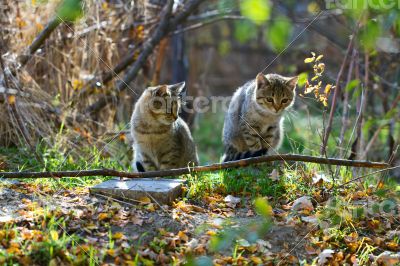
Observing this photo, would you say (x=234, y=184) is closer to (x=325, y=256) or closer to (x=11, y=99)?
(x=325, y=256)

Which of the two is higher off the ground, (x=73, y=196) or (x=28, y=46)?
(x=28, y=46)

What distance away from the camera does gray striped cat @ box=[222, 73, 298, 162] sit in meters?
5.10

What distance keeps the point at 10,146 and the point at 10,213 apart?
2248mm

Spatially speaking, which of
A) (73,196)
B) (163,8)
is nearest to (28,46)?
(163,8)

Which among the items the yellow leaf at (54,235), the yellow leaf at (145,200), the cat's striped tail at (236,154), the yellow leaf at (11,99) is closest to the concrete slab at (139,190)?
the yellow leaf at (145,200)

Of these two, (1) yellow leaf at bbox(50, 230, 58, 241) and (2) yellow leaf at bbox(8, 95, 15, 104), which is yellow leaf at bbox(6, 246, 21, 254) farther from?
(2) yellow leaf at bbox(8, 95, 15, 104)

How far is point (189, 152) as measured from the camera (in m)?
5.00

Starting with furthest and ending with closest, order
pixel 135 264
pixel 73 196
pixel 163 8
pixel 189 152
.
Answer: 1. pixel 163 8
2. pixel 189 152
3. pixel 73 196
4. pixel 135 264

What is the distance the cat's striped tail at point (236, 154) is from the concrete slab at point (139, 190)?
4.88ft

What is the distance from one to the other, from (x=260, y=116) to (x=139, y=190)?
78.5 inches

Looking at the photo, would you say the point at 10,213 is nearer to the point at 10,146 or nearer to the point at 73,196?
the point at 73,196

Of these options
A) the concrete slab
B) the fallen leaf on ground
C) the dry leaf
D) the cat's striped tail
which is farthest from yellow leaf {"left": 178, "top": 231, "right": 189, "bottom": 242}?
the cat's striped tail

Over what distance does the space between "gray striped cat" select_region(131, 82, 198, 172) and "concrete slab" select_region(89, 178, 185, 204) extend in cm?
108

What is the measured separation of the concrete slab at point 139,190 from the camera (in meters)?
3.59
